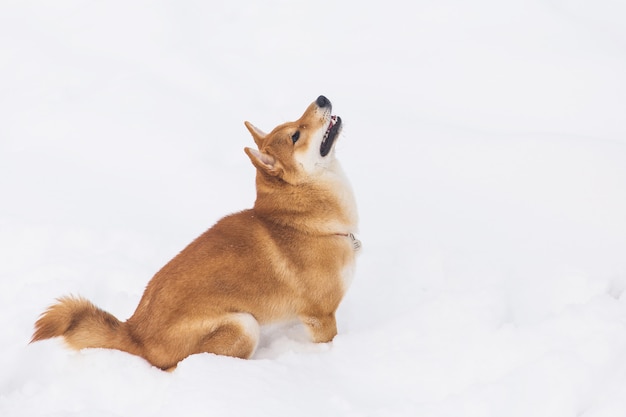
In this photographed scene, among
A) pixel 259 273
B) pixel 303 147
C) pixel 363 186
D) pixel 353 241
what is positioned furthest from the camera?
pixel 363 186

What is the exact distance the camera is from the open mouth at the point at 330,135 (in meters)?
4.36

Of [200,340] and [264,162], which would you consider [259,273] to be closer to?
[200,340]

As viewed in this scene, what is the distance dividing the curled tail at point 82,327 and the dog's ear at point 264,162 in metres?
1.17

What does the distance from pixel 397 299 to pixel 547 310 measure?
935 millimetres

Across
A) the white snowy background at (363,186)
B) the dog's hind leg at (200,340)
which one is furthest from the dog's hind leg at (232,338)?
the white snowy background at (363,186)

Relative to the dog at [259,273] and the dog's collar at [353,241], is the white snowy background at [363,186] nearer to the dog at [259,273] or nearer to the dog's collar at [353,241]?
the dog at [259,273]

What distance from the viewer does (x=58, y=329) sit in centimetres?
392

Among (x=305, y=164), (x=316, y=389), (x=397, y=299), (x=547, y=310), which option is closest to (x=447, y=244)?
(x=397, y=299)

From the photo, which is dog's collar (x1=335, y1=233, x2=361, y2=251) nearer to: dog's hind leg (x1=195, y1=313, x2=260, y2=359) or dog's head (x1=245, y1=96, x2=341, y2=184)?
dog's head (x1=245, y1=96, x2=341, y2=184)

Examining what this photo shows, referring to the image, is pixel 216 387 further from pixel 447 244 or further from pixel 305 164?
pixel 447 244

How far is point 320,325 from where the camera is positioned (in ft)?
14.2

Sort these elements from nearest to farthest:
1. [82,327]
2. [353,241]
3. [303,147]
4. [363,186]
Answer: [82,327]
[303,147]
[353,241]
[363,186]

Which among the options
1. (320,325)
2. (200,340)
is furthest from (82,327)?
(320,325)

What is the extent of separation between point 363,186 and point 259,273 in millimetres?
2083
